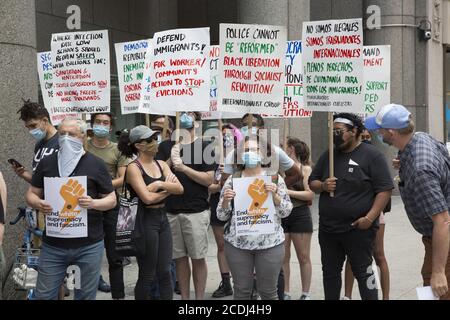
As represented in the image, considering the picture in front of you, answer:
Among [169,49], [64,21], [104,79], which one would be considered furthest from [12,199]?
[64,21]

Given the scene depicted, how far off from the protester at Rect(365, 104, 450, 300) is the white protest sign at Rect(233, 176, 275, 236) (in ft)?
4.64

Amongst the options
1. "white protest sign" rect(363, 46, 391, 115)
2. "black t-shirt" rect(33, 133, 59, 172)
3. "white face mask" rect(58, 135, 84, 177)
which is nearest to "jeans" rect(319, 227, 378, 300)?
"white face mask" rect(58, 135, 84, 177)

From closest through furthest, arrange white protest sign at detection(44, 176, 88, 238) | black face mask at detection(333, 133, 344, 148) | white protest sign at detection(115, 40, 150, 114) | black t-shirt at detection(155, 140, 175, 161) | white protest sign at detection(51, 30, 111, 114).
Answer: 1. white protest sign at detection(44, 176, 88, 238)
2. black face mask at detection(333, 133, 344, 148)
3. black t-shirt at detection(155, 140, 175, 161)
4. white protest sign at detection(51, 30, 111, 114)
5. white protest sign at detection(115, 40, 150, 114)

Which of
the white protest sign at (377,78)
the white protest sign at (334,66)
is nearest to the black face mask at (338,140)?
the white protest sign at (334,66)

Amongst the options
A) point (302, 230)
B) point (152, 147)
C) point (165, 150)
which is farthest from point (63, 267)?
point (302, 230)

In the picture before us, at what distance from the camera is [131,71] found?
949 cm

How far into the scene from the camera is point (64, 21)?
1425 cm

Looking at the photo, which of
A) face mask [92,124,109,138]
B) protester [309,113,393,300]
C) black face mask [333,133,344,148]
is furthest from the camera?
face mask [92,124,109,138]

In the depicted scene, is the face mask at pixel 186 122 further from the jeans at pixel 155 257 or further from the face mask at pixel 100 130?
the jeans at pixel 155 257

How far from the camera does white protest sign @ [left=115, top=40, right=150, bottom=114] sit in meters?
9.40

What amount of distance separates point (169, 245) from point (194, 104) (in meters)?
1.72

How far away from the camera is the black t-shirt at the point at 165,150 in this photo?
7.34m

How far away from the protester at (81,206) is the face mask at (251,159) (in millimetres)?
1152

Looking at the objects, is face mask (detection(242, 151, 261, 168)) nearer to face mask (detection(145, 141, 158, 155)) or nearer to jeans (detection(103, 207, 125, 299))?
face mask (detection(145, 141, 158, 155))
